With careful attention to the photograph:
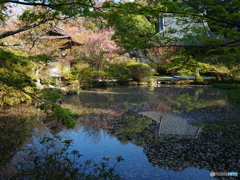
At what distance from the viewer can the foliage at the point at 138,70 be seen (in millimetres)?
15836

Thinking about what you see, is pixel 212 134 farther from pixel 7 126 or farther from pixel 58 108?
pixel 7 126

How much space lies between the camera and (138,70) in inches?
627

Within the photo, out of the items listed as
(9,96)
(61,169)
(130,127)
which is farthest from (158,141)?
(9,96)

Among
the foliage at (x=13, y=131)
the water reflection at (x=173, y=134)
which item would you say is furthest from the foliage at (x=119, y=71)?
the foliage at (x=13, y=131)

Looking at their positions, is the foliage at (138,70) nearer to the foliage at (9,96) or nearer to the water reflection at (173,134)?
the water reflection at (173,134)

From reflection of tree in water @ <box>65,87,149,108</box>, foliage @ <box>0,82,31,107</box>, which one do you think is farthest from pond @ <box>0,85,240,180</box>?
foliage @ <box>0,82,31,107</box>

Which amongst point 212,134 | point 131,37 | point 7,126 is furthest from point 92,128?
point 212,134

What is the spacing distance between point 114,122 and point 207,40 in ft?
9.63

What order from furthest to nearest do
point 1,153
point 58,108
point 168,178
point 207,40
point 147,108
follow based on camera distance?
1. point 147,108
2. point 207,40
3. point 1,153
4. point 58,108
5. point 168,178

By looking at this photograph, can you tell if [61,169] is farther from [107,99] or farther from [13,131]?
[107,99]

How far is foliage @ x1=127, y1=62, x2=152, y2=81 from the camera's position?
52.0 ft

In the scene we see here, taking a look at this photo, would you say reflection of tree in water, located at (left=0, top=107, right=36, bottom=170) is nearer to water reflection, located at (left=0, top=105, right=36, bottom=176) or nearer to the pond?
water reflection, located at (left=0, top=105, right=36, bottom=176)

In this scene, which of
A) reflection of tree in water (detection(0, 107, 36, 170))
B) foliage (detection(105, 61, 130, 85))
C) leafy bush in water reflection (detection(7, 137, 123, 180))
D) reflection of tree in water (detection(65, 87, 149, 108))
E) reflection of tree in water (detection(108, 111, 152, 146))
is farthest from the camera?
foliage (detection(105, 61, 130, 85))

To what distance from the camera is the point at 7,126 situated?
15.3 ft
